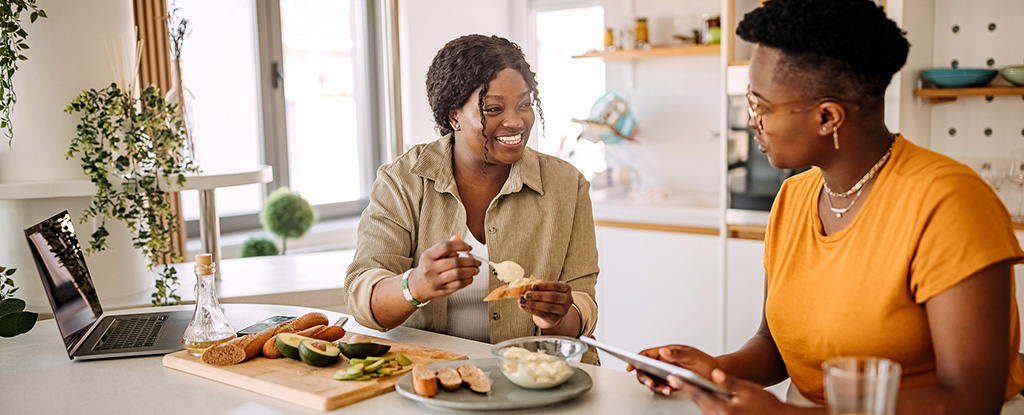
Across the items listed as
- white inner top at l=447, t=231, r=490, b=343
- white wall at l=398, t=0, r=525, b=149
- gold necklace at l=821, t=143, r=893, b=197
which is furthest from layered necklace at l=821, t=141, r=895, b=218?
white wall at l=398, t=0, r=525, b=149

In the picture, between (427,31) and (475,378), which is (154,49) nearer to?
(427,31)

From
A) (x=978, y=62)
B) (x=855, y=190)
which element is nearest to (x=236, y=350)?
(x=855, y=190)

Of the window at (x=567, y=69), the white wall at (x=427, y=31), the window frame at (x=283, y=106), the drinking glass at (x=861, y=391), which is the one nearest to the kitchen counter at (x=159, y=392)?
the drinking glass at (x=861, y=391)

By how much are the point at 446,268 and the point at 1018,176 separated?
98.5 inches

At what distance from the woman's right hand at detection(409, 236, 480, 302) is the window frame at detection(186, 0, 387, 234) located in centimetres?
337

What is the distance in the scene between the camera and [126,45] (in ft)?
8.68

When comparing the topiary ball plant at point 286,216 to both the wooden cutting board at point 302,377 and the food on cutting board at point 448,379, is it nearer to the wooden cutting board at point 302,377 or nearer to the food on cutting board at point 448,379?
the wooden cutting board at point 302,377

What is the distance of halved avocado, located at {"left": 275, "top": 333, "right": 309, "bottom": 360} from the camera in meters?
1.63

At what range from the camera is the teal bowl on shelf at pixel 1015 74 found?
306 cm

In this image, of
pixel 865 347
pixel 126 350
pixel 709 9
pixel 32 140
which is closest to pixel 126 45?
pixel 32 140

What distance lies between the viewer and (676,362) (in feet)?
4.84

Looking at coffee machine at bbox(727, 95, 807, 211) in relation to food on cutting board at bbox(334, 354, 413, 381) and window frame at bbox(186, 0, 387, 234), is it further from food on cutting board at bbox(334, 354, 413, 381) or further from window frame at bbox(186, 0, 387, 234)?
food on cutting board at bbox(334, 354, 413, 381)

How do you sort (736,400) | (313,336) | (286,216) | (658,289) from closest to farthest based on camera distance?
(736,400) → (313,336) → (658,289) → (286,216)

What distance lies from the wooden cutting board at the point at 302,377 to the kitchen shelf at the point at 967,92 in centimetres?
235
